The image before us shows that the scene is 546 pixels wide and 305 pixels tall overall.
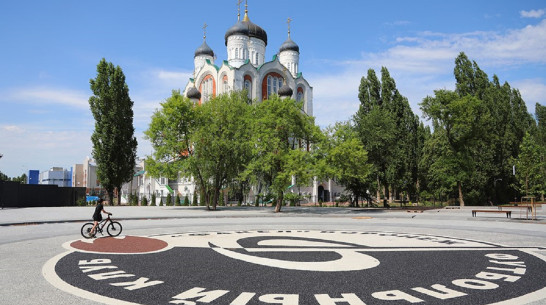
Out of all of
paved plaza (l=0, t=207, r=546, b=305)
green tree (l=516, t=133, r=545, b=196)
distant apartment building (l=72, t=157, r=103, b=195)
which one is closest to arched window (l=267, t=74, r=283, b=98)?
green tree (l=516, t=133, r=545, b=196)

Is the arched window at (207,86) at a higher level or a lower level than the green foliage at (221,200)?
higher

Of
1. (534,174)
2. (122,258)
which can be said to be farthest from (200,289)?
(534,174)

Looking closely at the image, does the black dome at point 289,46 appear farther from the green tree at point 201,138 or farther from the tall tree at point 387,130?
the green tree at point 201,138

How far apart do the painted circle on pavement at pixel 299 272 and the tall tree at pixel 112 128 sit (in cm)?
3360

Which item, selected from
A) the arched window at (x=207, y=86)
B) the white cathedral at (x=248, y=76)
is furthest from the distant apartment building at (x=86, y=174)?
the arched window at (x=207, y=86)

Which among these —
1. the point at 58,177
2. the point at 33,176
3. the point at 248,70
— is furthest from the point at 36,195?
the point at 33,176

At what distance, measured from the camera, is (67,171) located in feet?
515

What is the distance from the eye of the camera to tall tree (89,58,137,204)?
148 feet

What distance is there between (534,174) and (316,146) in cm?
2812

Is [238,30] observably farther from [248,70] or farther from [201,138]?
[201,138]

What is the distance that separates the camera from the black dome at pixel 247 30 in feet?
239

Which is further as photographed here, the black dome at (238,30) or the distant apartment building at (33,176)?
the distant apartment building at (33,176)

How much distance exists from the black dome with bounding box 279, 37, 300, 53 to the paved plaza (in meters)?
69.3

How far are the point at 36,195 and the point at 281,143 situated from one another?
93.5 ft
